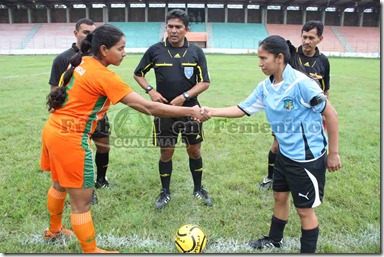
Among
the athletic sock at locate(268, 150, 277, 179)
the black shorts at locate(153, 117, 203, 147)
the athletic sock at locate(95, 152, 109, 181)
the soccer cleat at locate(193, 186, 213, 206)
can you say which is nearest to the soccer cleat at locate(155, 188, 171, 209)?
the soccer cleat at locate(193, 186, 213, 206)

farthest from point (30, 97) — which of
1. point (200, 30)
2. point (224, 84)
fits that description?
point (200, 30)

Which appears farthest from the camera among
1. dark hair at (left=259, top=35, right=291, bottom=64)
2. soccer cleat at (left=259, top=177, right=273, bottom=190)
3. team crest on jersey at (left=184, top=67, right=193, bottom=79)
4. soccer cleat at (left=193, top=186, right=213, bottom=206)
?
soccer cleat at (left=259, top=177, right=273, bottom=190)

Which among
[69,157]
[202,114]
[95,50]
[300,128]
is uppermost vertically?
[95,50]

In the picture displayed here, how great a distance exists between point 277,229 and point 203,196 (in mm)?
1296

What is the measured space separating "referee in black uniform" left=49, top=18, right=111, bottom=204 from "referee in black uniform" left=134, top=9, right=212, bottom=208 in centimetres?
77

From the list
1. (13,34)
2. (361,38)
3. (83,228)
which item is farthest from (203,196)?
(361,38)

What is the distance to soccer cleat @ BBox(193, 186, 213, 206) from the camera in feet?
14.2

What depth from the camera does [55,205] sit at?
3355 mm

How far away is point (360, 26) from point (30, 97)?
183 feet

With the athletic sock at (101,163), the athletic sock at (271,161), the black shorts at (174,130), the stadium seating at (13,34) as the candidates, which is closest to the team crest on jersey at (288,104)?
the black shorts at (174,130)

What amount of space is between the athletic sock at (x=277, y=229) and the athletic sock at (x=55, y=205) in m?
2.11

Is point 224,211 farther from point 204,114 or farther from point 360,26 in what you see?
point 360,26

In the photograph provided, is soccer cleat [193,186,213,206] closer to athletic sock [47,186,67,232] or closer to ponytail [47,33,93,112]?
athletic sock [47,186,67,232]

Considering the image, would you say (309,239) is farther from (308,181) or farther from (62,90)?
(62,90)
